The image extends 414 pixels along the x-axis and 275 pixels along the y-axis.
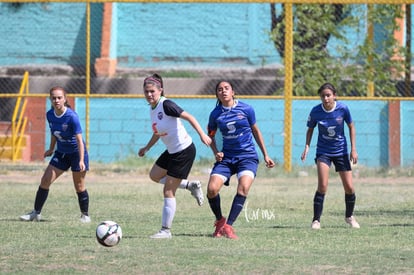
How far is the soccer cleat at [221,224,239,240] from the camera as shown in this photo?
410 inches

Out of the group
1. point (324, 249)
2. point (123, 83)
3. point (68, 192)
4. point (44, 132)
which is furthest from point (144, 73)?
point (324, 249)

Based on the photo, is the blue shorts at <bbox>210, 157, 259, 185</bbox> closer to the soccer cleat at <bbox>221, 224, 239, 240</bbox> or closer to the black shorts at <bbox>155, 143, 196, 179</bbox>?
the black shorts at <bbox>155, 143, 196, 179</bbox>

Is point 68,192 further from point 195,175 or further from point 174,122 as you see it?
point 174,122

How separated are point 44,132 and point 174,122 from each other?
11365 millimetres

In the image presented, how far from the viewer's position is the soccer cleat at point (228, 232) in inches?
410

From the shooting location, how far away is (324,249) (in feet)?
31.6

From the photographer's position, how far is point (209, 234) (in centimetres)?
1091

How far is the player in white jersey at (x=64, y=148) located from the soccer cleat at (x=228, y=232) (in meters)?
2.20

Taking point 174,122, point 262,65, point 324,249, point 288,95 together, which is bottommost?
point 324,249

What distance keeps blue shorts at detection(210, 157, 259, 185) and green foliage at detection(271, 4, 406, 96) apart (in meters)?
10.4

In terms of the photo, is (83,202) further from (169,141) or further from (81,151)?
(169,141)

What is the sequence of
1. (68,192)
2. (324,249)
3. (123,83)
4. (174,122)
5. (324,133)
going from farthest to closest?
(123,83) → (68,192) → (324,133) → (174,122) → (324,249)

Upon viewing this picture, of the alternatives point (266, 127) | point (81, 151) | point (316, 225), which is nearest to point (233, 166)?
point (316, 225)

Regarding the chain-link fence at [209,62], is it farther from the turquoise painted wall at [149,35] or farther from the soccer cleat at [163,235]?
the soccer cleat at [163,235]
